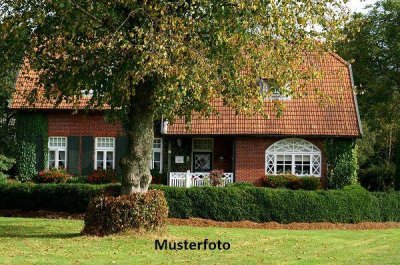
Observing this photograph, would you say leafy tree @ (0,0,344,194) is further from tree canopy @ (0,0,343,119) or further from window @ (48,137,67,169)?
window @ (48,137,67,169)

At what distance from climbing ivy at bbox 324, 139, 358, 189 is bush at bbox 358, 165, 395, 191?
583 cm

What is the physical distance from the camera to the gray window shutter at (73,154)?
114 ft

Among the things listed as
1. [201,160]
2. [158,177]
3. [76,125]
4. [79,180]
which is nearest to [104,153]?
[76,125]

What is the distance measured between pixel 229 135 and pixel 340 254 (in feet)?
55.1

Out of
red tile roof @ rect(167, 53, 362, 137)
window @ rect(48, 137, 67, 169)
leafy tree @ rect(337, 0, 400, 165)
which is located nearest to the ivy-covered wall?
window @ rect(48, 137, 67, 169)

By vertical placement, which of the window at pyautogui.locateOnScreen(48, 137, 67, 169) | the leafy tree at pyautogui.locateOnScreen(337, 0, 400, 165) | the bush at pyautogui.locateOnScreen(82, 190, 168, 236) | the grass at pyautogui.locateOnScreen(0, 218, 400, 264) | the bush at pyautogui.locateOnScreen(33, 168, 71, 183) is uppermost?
the leafy tree at pyautogui.locateOnScreen(337, 0, 400, 165)

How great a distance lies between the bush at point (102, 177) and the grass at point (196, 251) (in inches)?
387

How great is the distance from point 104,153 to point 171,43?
18952 millimetres

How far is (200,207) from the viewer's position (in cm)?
2498

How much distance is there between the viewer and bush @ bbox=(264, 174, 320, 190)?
31.8 metres

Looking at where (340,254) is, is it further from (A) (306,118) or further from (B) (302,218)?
(A) (306,118)

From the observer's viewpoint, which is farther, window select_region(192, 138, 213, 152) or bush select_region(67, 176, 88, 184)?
window select_region(192, 138, 213, 152)

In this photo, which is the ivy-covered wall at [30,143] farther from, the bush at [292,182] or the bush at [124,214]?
the bush at [124,214]

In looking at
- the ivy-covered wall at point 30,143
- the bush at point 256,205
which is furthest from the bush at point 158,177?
the bush at point 256,205
